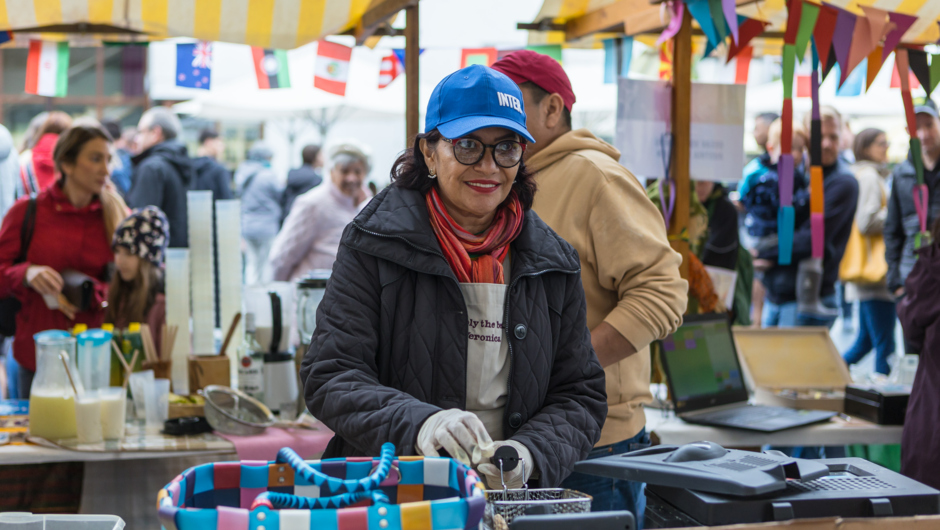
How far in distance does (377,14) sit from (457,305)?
7.01 ft

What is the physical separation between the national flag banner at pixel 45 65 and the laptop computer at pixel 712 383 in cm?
356

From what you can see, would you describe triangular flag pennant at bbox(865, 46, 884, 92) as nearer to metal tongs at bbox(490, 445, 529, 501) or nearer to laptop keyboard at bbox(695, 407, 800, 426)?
laptop keyboard at bbox(695, 407, 800, 426)

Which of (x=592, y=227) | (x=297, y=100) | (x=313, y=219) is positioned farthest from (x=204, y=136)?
(x=592, y=227)

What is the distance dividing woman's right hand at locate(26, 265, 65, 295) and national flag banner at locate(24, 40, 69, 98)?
5.04 ft

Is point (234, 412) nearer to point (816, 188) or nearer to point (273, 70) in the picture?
point (816, 188)

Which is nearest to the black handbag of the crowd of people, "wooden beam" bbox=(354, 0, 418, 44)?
the crowd of people

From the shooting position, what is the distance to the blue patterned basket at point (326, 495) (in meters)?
0.90

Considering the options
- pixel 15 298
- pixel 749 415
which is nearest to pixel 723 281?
pixel 749 415

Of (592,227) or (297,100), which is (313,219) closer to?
(592,227)

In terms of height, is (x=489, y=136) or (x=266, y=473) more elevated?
(x=489, y=136)

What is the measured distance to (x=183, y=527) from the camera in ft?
3.00

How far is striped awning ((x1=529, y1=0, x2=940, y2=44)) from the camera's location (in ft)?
12.3

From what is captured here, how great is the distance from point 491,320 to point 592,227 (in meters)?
0.62

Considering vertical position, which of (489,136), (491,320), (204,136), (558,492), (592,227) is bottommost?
(558,492)
